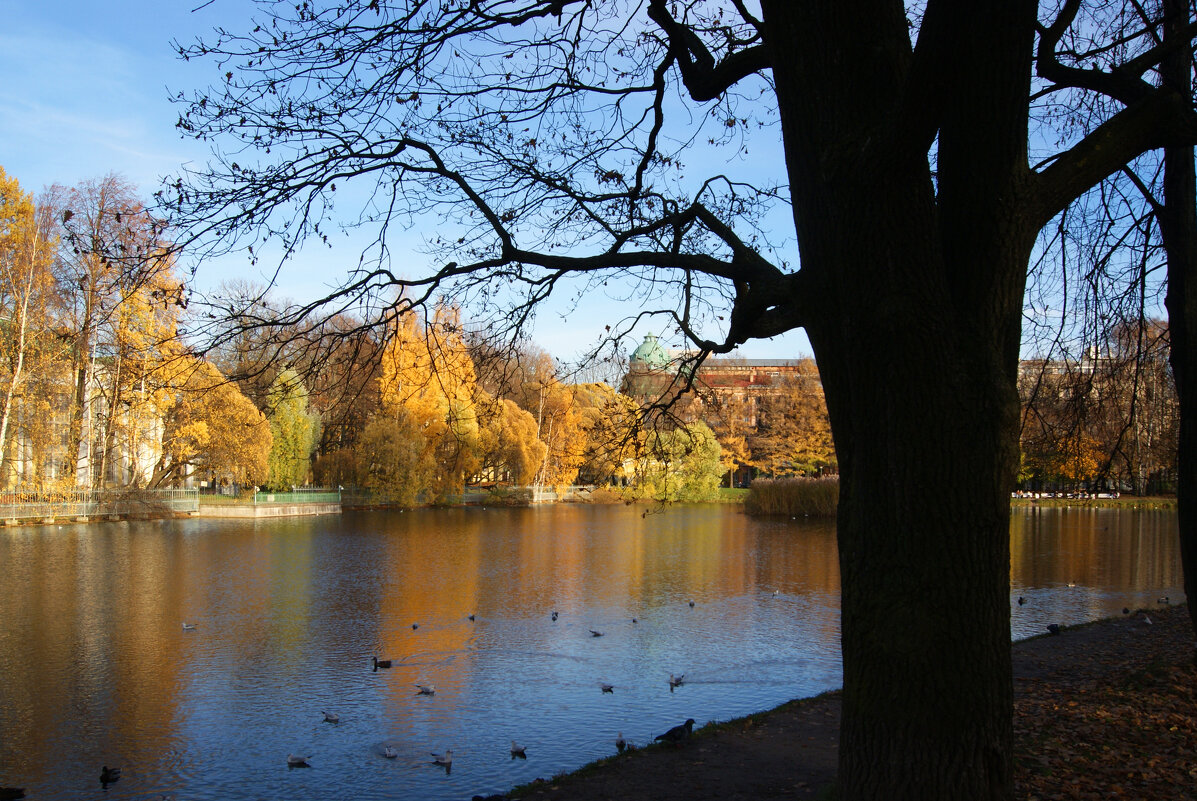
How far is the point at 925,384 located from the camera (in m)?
2.99

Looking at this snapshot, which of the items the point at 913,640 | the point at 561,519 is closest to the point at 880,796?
the point at 913,640

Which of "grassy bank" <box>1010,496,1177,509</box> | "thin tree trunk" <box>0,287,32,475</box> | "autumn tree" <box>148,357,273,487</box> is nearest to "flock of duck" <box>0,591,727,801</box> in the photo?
"thin tree trunk" <box>0,287,32,475</box>

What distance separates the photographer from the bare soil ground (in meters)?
4.90

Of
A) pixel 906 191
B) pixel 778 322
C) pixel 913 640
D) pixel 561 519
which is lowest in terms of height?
pixel 561 519

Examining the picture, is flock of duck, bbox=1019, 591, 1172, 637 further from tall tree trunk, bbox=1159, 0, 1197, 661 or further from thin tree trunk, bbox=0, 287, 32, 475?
thin tree trunk, bbox=0, 287, 32, 475

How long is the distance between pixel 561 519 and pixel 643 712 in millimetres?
25151

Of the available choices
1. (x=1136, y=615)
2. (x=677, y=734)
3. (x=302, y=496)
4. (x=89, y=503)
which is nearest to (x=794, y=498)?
(x=302, y=496)

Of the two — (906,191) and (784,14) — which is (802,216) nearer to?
(906,191)

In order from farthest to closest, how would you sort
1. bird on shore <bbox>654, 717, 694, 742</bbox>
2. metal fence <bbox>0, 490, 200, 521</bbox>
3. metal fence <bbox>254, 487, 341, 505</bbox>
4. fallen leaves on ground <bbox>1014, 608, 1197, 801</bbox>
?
metal fence <bbox>254, 487, 341, 505</bbox> < metal fence <bbox>0, 490, 200, 521</bbox> < bird on shore <bbox>654, 717, 694, 742</bbox> < fallen leaves on ground <bbox>1014, 608, 1197, 801</bbox>

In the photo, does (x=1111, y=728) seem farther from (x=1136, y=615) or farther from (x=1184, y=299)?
(x=1136, y=615)

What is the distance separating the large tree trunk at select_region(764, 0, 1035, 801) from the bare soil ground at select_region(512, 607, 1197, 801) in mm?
1847

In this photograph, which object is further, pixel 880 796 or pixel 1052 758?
pixel 1052 758

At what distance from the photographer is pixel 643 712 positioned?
326 inches

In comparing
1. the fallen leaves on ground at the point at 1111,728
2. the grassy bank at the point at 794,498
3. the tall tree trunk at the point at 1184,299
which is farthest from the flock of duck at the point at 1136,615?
the grassy bank at the point at 794,498
